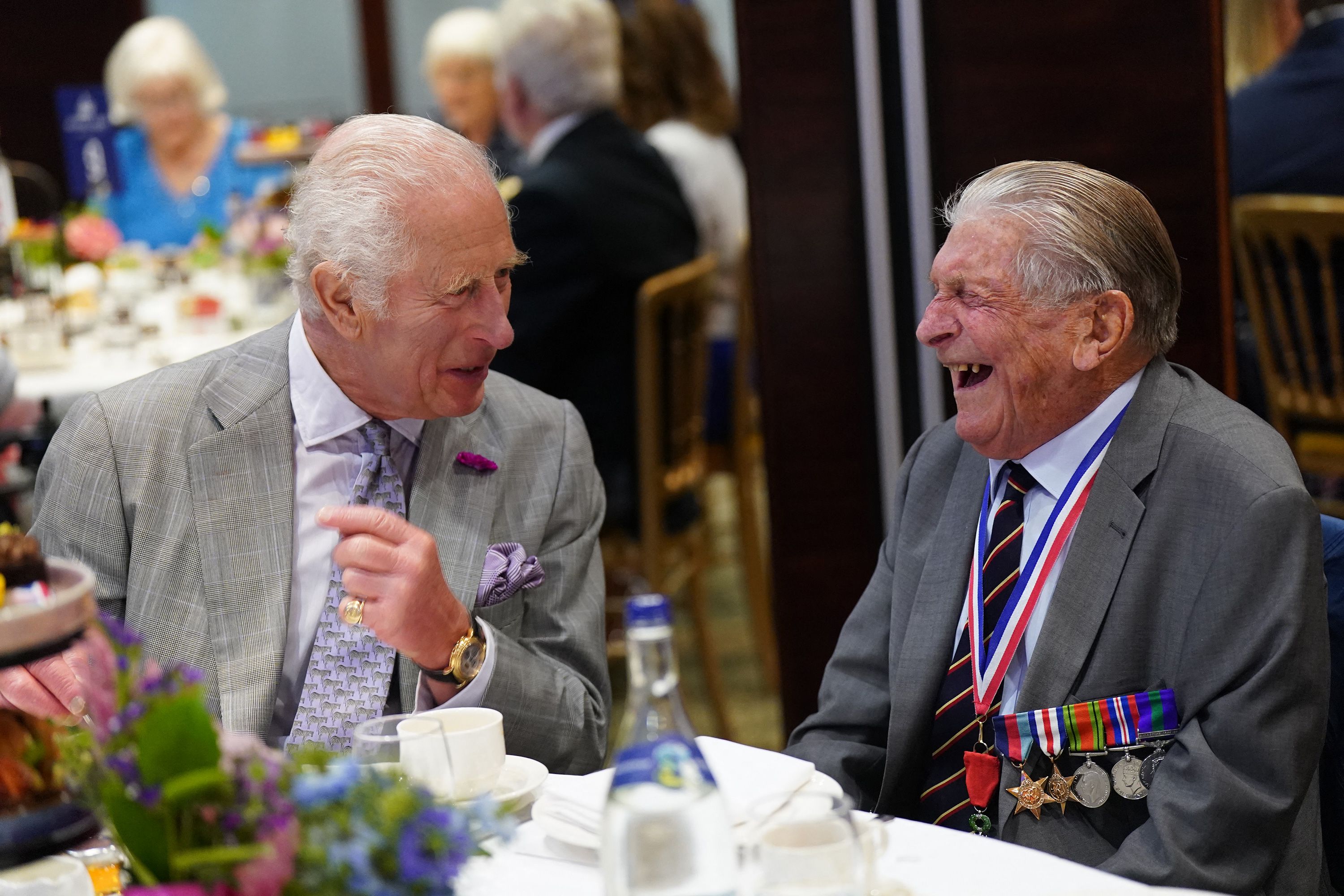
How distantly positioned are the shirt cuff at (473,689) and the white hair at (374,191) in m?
0.45

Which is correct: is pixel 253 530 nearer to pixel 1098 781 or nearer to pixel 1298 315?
pixel 1098 781

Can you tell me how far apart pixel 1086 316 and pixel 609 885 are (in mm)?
934

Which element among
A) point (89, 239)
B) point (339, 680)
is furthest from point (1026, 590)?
point (89, 239)

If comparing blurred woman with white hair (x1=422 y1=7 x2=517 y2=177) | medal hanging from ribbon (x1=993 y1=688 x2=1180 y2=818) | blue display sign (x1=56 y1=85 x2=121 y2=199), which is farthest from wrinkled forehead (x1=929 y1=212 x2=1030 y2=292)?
blue display sign (x1=56 y1=85 x2=121 y2=199)

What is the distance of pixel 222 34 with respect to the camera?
8305 millimetres

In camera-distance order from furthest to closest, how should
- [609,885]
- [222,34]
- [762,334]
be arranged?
[222,34], [762,334], [609,885]

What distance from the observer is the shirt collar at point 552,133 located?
419 centimetres

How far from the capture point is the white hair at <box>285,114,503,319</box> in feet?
6.13

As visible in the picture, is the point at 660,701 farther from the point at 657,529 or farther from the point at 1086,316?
the point at 657,529

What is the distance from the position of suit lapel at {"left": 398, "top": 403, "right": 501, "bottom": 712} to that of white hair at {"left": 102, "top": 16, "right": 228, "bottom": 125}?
4249mm

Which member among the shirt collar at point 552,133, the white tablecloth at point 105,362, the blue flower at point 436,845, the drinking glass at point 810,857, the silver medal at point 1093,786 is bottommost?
the silver medal at point 1093,786

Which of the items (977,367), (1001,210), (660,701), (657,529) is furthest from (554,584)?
(657,529)

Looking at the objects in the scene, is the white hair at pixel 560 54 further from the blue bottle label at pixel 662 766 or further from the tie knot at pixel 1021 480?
the blue bottle label at pixel 662 766

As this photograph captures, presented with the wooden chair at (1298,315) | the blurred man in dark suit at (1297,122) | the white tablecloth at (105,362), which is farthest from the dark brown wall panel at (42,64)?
the wooden chair at (1298,315)
